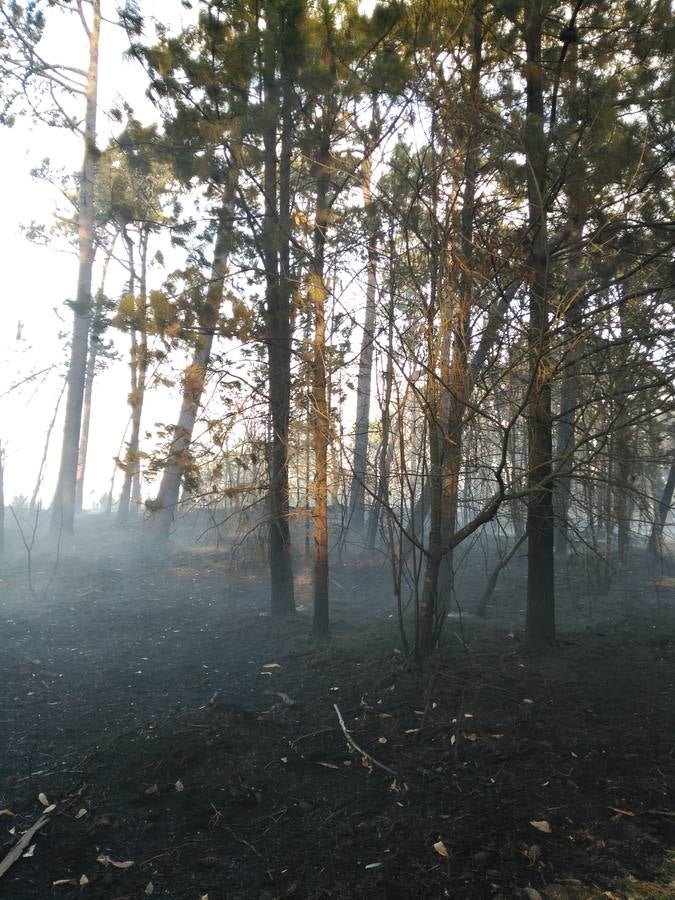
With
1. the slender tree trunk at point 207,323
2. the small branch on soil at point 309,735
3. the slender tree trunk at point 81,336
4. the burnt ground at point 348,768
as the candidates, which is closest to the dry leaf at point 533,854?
the burnt ground at point 348,768

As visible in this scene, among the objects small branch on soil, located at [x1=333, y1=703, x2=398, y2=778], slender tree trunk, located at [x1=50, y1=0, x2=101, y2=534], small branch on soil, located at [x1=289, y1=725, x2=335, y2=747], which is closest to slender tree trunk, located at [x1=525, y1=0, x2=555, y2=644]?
small branch on soil, located at [x1=333, y1=703, x2=398, y2=778]

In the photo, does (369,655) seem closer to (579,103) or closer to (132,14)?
(579,103)

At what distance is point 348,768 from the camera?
3967 millimetres

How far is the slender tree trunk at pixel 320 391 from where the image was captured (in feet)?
20.9

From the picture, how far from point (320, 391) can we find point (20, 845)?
Result: 4.67 metres

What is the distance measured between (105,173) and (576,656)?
646 inches

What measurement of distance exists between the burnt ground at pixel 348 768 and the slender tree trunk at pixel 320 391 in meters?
0.65

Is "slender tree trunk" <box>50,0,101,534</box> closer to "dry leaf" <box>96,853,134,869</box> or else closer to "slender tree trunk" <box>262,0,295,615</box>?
"slender tree trunk" <box>262,0,295,615</box>

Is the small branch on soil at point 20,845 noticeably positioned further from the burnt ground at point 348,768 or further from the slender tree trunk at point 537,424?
the slender tree trunk at point 537,424

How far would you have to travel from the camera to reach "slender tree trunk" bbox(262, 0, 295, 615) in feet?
22.4

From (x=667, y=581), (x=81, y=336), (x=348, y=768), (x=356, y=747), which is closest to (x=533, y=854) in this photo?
(x=348, y=768)

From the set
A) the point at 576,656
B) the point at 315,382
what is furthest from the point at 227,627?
the point at 576,656

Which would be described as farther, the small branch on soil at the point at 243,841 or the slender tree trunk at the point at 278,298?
the slender tree trunk at the point at 278,298

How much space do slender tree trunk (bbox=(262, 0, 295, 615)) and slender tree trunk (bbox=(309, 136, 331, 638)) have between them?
0.38 meters
